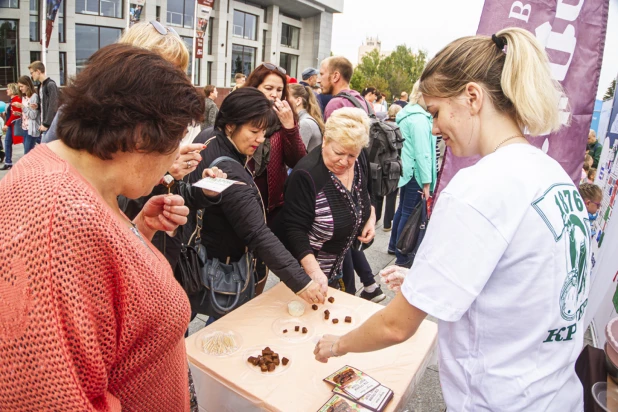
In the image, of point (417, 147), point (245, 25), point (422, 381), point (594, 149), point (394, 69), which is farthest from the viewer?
point (394, 69)

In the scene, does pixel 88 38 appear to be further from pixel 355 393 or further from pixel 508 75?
pixel 508 75

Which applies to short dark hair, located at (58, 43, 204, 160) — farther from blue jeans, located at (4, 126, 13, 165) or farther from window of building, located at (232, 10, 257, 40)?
window of building, located at (232, 10, 257, 40)

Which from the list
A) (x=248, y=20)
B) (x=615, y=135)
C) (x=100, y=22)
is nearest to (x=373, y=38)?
(x=248, y=20)

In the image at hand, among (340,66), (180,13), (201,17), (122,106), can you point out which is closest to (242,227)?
(122,106)

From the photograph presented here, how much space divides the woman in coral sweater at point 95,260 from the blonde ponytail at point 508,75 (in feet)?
2.28

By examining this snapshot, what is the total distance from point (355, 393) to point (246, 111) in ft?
5.00

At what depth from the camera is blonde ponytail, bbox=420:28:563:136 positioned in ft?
3.60

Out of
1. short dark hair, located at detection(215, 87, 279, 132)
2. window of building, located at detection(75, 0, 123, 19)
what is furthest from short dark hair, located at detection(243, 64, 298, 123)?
window of building, located at detection(75, 0, 123, 19)

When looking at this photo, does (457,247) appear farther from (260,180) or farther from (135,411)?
(260,180)

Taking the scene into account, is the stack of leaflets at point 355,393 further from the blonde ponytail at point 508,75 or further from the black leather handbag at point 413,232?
the black leather handbag at point 413,232

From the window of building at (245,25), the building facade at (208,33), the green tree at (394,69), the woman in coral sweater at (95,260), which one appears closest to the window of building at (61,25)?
the building facade at (208,33)

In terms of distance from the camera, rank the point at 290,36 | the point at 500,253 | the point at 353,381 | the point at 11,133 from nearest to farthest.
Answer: the point at 500,253, the point at 353,381, the point at 11,133, the point at 290,36

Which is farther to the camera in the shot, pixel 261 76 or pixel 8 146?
pixel 8 146

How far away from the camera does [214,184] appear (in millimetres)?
1818
